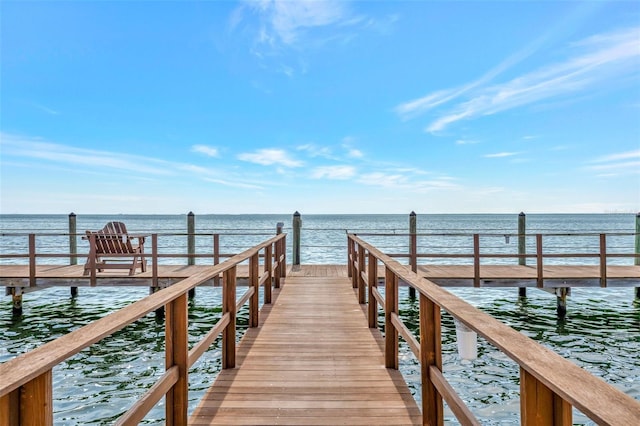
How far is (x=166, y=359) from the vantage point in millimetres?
1748

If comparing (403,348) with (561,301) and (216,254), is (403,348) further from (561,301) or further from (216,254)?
(216,254)

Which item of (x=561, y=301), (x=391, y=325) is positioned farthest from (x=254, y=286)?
(x=561, y=301)

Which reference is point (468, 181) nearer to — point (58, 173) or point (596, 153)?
point (596, 153)

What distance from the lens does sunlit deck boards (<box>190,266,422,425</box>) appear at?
84.1 inches

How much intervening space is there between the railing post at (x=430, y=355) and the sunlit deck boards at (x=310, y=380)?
323 millimetres

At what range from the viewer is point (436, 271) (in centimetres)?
752

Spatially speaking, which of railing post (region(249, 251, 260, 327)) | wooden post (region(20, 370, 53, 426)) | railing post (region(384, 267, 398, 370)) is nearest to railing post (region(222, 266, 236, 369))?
railing post (region(249, 251, 260, 327))

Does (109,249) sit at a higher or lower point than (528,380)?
lower

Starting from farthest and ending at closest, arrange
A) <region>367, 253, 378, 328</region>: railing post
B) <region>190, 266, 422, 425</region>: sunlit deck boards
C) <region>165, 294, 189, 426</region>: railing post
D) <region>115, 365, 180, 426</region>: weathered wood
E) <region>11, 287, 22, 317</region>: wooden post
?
<region>11, 287, 22, 317</region>: wooden post, <region>367, 253, 378, 328</region>: railing post, <region>190, 266, 422, 425</region>: sunlit deck boards, <region>165, 294, 189, 426</region>: railing post, <region>115, 365, 180, 426</region>: weathered wood

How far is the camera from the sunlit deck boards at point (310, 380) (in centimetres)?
214

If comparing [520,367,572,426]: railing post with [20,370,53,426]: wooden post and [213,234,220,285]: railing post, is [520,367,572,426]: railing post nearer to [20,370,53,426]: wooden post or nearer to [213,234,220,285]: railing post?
[20,370,53,426]: wooden post

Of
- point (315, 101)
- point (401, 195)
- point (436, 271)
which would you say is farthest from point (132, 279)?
point (401, 195)

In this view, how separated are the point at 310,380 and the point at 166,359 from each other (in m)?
1.24

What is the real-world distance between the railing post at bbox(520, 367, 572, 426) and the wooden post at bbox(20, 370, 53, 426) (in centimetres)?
118
